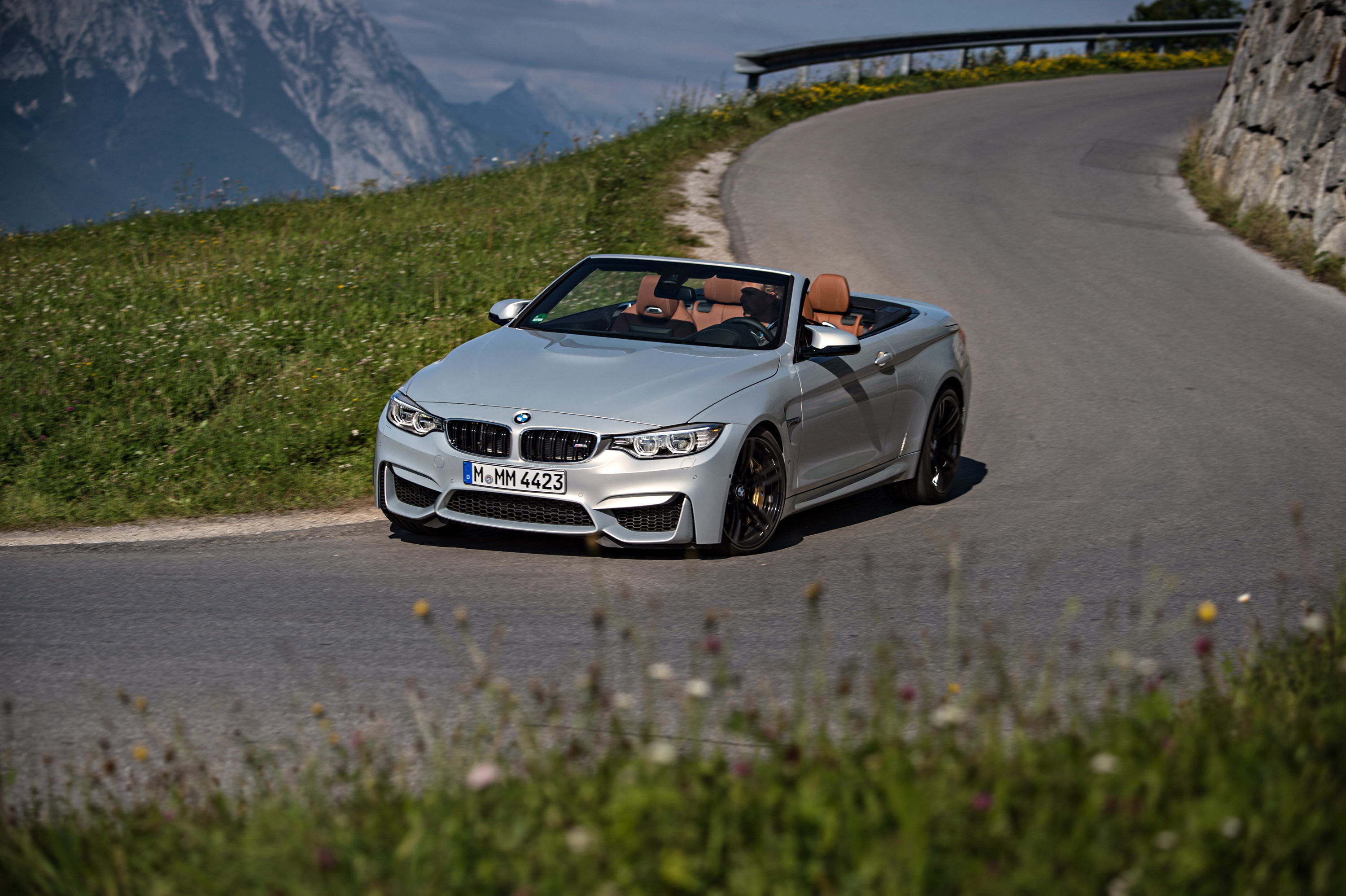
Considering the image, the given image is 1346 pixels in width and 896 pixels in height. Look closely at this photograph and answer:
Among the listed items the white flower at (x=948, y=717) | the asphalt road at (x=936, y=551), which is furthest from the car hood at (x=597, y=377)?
the white flower at (x=948, y=717)

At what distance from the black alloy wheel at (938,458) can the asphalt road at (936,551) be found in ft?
0.47

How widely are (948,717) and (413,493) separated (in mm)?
4365

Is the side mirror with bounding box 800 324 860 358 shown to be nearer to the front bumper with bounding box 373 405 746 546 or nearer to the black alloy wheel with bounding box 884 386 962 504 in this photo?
the front bumper with bounding box 373 405 746 546

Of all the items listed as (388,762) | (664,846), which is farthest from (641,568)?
(664,846)

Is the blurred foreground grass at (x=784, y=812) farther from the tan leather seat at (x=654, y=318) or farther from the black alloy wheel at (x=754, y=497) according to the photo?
the tan leather seat at (x=654, y=318)

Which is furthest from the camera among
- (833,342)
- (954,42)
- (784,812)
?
(954,42)

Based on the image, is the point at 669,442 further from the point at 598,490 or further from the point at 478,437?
the point at 478,437

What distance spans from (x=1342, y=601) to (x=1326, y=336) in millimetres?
9764

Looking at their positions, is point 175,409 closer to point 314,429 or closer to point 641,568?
point 314,429

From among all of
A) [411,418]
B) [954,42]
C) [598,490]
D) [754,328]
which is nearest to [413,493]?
[411,418]

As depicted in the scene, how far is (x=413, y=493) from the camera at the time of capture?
7.04m

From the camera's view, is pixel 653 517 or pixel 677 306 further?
pixel 677 306

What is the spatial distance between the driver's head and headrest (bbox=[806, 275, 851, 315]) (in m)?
0.26

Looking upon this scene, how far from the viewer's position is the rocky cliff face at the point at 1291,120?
16500 millimetres
